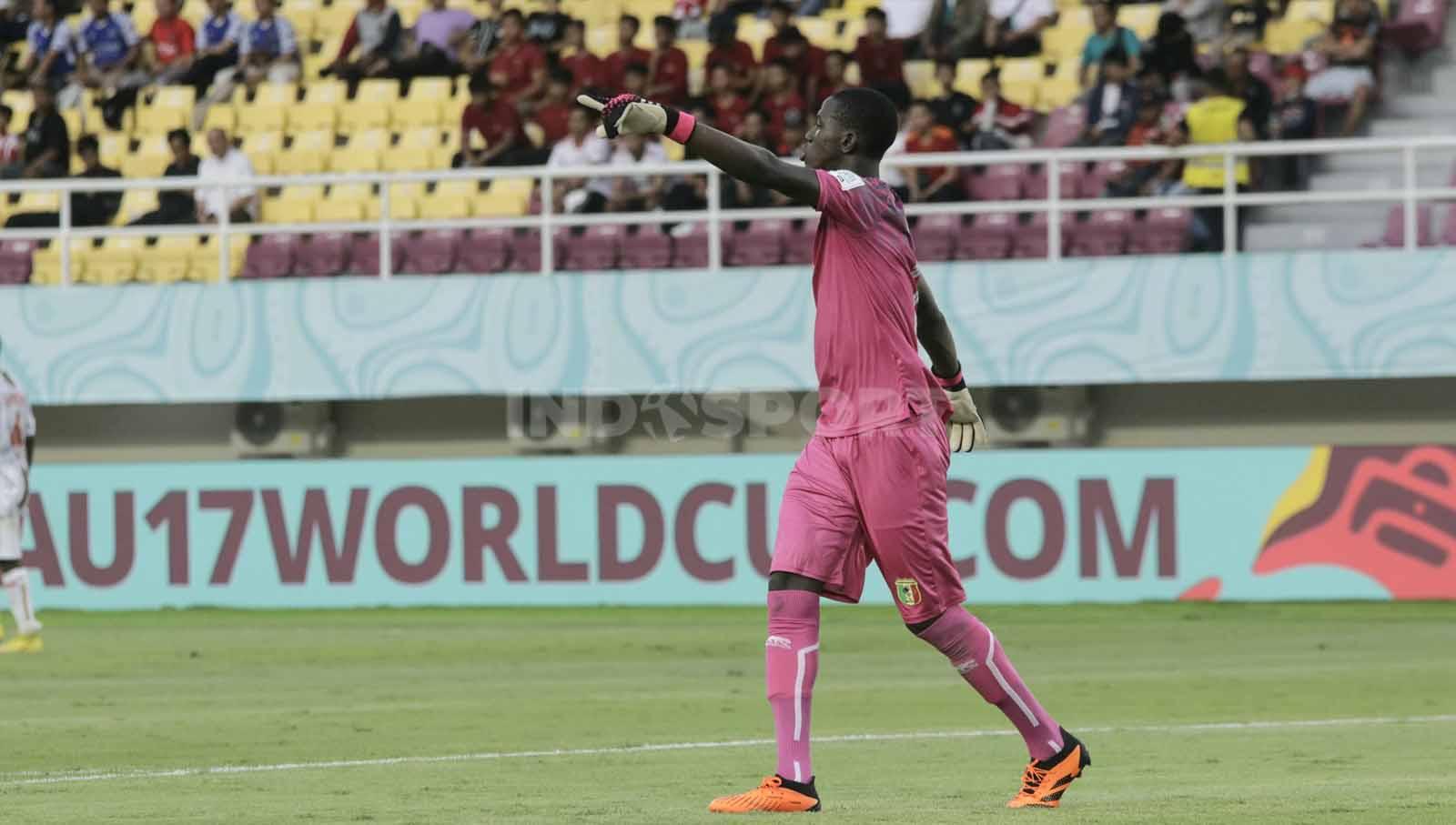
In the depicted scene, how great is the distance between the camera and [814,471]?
8.09 metres

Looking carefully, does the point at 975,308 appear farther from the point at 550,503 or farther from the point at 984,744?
the point at 984,744

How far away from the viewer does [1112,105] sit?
22.0m

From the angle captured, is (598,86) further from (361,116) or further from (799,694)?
(799,694)

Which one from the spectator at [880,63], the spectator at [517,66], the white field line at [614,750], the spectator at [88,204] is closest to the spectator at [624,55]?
the spectator at [517,66]

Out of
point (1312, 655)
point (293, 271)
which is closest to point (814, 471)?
point (1312, 655)

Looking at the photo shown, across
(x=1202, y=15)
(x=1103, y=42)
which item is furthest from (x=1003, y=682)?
(x=1202, y=15)

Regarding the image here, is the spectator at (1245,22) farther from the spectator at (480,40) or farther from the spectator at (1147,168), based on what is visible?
the spectator at (480,40)

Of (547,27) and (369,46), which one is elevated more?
(547,27)

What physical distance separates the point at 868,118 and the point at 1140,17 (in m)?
16.5

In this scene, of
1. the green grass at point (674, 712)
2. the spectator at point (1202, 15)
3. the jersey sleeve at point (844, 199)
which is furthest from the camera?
the spectator at point (1202, 15)

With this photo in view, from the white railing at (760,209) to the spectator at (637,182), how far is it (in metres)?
0.30

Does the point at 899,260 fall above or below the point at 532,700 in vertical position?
above

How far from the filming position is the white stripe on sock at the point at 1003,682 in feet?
26.7

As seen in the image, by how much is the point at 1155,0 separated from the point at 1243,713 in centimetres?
1340
